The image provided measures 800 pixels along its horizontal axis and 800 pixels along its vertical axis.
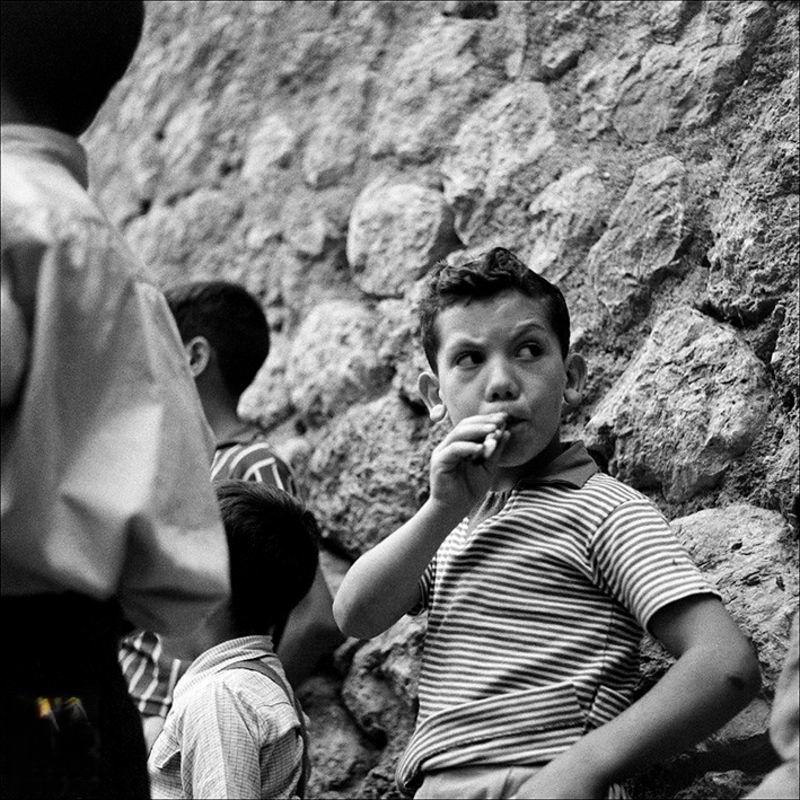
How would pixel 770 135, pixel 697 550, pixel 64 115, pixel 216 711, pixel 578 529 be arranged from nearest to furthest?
1. pixel 64 115
2. pixel 578 529
3. pixel 216 711
4. pixel 697 550
5. pixel 770 135

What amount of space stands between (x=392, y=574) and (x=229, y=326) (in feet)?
4.38

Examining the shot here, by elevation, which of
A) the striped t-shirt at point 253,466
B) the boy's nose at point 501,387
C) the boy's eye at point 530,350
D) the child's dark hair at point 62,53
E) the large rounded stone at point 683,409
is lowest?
the striped t-shirt at point 253,466

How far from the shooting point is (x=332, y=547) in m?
3.32

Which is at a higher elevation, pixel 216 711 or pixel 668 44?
pixel 668 44

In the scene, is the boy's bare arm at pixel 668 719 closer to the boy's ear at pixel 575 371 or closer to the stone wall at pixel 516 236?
the stone wall at pixel 516 236

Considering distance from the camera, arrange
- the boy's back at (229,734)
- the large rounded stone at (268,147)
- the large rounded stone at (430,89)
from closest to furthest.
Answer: the boy's back at (229,734), the large rounded stone at (430,89), the large rounded stone at (268,147)

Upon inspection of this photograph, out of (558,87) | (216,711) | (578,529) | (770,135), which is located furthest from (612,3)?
(216,711)

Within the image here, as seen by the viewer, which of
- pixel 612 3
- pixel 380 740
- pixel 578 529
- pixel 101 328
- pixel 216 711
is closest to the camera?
pixel 101 328

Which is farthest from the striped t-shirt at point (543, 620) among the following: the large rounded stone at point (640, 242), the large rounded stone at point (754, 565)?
the large rounded stone at point (640, 242)

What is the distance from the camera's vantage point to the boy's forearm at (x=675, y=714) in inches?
74.4

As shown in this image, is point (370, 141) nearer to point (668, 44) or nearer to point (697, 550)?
point (668, 44)

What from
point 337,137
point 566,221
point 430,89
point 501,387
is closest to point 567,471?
point 501,387

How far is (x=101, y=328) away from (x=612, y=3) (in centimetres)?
189

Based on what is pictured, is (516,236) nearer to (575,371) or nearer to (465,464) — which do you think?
(575,371)
